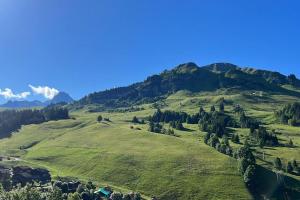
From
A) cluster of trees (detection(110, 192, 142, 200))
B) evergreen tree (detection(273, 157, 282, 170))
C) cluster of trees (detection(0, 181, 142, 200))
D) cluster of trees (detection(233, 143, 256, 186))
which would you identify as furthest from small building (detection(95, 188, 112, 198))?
evergreen tree (detection(273, 157, 282, 170))

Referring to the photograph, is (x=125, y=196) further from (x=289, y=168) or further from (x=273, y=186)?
(x=289, y=168)

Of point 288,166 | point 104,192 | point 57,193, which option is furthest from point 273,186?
point 57,193

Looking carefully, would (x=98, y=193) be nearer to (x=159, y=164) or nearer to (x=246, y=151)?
(x=159, y=164)

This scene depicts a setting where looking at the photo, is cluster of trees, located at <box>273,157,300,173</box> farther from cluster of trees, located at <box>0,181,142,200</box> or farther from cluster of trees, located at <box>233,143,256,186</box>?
cluster of trees, located at <box>0,181,142,200</box>

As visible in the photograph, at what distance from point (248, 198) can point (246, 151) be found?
120 ft

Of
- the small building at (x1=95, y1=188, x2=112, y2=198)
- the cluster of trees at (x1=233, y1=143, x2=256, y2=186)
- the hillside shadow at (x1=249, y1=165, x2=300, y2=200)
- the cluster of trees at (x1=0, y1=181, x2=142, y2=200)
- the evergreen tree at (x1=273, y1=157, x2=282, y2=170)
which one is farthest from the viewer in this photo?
the evergreen tree at (x1=273, y1=157, x2=282, y2=170)

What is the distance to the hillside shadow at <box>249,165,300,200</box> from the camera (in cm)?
16500

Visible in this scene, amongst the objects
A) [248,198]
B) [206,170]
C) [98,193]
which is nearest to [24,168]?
[98,193]

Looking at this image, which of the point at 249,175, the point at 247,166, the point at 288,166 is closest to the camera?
the point at 249,175

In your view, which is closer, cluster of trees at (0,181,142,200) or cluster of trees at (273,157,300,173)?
cluster of trees at (0,181,142,200)

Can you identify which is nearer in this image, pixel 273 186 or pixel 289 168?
pixel 273 186

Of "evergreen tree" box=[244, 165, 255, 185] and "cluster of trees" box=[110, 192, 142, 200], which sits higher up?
"evergreen tree" box=[244, 165, 255, 185]

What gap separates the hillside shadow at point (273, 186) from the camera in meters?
165

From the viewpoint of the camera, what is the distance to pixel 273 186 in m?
171
